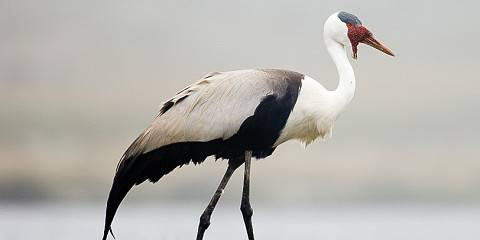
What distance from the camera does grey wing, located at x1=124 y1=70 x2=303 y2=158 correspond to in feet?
25.9

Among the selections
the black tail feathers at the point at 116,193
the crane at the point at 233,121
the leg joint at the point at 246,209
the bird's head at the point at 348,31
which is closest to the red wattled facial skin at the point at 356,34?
the bird's head at the point at 348,31

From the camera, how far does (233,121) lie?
25.9 ft

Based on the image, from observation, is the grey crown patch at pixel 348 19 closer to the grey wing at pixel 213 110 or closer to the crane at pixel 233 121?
the crane at pixel 233 121

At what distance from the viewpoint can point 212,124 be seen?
7906mm

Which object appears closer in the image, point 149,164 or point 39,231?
point 149,164

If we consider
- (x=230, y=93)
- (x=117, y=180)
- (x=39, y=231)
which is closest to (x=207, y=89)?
(x=230, y=93)

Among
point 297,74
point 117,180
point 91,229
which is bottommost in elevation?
point 91,229

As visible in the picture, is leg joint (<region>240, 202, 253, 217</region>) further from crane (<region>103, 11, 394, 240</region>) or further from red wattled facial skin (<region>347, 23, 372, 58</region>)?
red wattled facial skin (<region>347, 23, 372, 58</region>)

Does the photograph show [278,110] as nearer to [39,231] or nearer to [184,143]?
[184,143]

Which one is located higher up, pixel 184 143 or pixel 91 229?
pixel 184 143

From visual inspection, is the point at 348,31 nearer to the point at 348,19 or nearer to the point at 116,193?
the point at 348,19

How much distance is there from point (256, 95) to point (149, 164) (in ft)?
2.10

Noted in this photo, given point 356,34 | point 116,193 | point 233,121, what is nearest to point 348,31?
point 356,34

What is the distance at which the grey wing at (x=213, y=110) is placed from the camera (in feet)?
25.9
